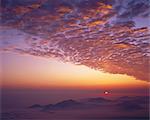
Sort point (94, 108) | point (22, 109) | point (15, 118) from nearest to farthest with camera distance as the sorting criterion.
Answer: point (15, 118) → point (22, 109) → point (94, 108)

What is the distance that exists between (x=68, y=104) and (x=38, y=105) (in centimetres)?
308

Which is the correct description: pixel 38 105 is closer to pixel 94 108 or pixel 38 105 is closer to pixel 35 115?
pixel 35 115

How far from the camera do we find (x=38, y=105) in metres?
15.6

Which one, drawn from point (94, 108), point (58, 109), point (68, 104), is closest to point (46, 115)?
point (58, 109)

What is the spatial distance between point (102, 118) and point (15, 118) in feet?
14.2

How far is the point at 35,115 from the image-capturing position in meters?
15.3

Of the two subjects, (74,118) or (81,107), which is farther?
(81,107)

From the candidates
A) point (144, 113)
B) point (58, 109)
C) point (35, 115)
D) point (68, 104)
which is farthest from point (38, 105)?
point (144, 113)

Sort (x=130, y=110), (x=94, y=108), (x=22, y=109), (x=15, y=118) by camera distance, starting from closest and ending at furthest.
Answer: (x=15, y=118), (x=22, y=109), (x=130, y=110), (x=94, y=108)

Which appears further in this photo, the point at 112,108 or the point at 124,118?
the point at 112,108

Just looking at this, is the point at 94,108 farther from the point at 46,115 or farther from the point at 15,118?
the point at 15,118

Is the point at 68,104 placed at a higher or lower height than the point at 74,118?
higher

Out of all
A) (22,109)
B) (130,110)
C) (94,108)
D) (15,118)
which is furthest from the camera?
(94,108)

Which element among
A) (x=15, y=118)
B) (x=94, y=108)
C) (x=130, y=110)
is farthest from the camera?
(x=94, y=108)
